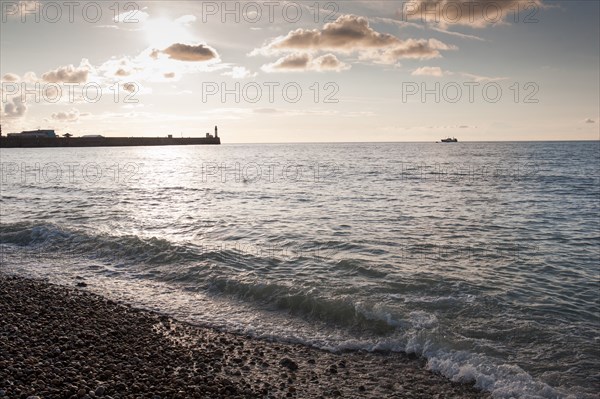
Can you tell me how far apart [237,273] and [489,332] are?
26.7ft

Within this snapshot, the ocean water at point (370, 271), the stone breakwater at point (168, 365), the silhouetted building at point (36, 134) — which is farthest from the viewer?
the silhouetted building at point (36, 134)

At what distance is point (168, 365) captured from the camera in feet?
26.3

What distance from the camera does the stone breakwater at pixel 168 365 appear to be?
22.9 feet

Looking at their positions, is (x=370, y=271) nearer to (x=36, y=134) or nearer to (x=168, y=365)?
(x=168, y=365)

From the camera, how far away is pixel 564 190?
38125mm

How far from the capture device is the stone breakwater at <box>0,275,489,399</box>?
6.96 m

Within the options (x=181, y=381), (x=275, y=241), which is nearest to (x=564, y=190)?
(x=275, y=241)

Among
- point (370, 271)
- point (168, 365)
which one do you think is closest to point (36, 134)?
point (370, 271)

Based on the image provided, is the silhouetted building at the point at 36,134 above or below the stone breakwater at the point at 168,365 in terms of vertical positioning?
above

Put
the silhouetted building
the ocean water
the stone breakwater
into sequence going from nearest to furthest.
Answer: the stone breakwater
the ocean water
the silhouetted building

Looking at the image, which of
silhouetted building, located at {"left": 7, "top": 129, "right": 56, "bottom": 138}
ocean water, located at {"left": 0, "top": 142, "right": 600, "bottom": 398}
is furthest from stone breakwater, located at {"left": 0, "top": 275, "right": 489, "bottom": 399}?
silhouetted building, located at {"left": 7, "top": 129, "right": 56, "bottom": 138}

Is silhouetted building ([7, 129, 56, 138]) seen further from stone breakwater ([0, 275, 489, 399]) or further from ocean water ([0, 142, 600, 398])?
Result: stone breakwater ([0, 275, 489, 399])

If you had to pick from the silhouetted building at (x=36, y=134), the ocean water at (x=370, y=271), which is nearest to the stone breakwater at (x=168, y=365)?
the ocean water at (x=370, y=271)

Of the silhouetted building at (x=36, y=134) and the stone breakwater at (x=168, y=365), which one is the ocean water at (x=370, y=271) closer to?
the stone breakwater at (x=168, y=365)
